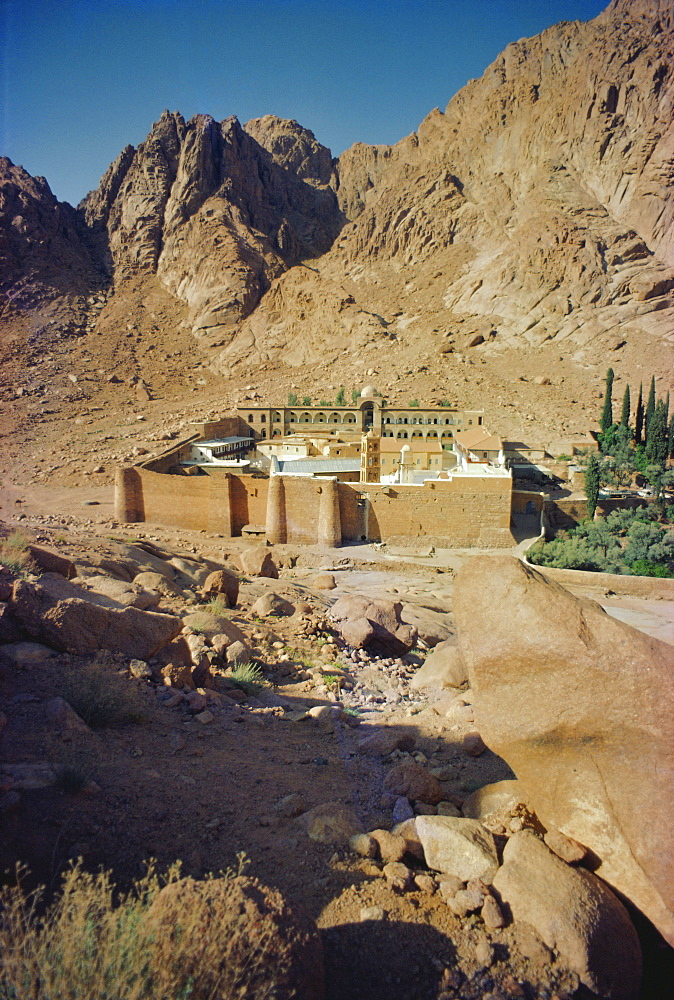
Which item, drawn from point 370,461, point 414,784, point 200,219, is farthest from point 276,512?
point 200,219

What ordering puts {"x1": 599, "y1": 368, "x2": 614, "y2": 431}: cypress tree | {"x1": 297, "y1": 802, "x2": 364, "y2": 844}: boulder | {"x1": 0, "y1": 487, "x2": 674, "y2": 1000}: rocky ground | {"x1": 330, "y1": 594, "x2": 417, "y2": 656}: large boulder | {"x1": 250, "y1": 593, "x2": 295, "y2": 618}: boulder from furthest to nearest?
{"x1": 599, "y1": 368, "x2": 614, "y2": 431}: cypress tree
{"x1": 250, "y1": 593, "x2": 295, "y2": 618}: boulder
{"x1": 330, "y1": 594, "x2": 417, "y2": 656}: large boulder
{"x1": 297, "y1": 802, "x2": 364, "y2": 844}: boulder
{"x1": 0, "y1": 487, "x2": 674, "y2": 1000}: rocky ground

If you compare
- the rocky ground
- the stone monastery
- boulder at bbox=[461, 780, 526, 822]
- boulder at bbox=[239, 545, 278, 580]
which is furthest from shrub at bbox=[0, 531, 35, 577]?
the stone monastery

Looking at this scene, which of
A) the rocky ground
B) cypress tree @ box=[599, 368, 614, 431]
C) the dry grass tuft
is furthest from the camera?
cypress tree @ box=[599, 368, 614, 431]

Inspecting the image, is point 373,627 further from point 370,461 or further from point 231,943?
point 370,461

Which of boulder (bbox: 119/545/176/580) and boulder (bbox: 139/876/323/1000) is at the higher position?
boulder (bbox: 139/876/323/1000)

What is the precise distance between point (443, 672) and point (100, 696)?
471cm

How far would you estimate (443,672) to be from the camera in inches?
302

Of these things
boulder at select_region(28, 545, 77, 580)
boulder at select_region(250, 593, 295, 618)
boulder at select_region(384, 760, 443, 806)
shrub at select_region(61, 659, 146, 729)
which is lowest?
boulder at select_region(250, 593, 295, 618)

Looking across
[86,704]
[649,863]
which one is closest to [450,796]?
[649,863]

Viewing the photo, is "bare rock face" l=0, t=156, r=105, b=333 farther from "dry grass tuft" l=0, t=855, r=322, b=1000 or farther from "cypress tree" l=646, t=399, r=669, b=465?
"dry grass tuft" l=0, t=855, r=322, b=1000

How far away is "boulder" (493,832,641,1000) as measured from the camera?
2.78 meters

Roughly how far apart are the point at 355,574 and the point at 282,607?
860cm

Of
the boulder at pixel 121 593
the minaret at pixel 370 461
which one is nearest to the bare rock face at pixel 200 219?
the minaret at pixel 370 461

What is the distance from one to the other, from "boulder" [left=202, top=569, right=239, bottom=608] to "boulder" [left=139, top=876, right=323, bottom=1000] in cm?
803
